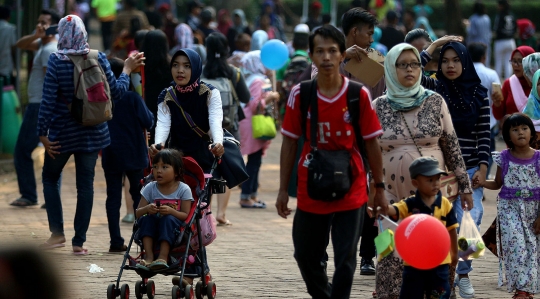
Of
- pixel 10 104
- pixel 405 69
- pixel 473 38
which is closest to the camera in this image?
pixel 405 69

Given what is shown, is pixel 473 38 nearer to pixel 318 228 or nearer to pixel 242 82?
pixel 242 82

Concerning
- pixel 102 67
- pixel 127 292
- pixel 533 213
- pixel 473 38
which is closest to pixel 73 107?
pixel 102 67

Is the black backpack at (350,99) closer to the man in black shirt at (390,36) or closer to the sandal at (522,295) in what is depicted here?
the sandal at (522,295)

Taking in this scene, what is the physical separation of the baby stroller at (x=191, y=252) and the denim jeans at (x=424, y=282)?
1.50m

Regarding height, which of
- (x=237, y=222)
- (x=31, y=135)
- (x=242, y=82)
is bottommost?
(x=237, y=222)

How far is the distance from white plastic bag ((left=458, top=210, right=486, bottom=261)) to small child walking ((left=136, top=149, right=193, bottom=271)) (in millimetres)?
1829

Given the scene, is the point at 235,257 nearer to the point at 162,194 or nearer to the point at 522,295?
the point at 162,194

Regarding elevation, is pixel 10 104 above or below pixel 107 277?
above

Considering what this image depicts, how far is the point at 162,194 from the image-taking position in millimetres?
6168

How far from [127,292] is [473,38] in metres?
19.9

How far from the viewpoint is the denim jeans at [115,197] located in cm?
793

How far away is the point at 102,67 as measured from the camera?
754cm

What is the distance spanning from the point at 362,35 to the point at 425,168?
6.81 ft

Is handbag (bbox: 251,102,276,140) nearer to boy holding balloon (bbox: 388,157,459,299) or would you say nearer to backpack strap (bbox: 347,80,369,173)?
boy holding balloon (bbox: 388,157,459,299)
